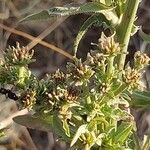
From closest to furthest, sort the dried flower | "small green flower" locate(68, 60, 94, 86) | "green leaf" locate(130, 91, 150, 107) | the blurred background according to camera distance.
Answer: "small green flower" locate(68, 60, 94, 86) → the dried flower → "green leaf" locate(130, 91, 150, 107) → the blurred background

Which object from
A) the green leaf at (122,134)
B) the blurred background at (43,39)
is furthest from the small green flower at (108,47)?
the blurred background at (43,39)

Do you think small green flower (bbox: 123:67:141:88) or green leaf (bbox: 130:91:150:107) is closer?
small green flower (bbox: 123:67:141:88)

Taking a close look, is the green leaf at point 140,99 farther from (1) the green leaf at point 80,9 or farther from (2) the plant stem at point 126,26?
(1) the green leaf at point 80,9

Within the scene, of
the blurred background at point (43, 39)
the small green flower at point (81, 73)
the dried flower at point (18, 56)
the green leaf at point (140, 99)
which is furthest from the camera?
the blurred background at point (43, 39)

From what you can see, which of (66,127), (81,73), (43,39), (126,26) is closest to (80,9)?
(126,26)

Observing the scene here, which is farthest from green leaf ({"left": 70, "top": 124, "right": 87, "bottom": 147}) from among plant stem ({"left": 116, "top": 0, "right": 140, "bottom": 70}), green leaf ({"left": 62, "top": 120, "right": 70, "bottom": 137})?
plant stem ({"left": 116, "top": 0, "right": 140, "bottom": 70})

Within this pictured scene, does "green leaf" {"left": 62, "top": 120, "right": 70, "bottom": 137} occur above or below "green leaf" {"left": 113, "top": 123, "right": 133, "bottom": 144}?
above

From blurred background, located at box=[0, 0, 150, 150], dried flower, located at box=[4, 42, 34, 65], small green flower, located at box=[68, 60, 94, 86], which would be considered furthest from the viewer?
blurred background, located at box=[0, 0, 150, 150]

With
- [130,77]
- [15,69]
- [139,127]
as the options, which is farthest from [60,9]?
[139,127]

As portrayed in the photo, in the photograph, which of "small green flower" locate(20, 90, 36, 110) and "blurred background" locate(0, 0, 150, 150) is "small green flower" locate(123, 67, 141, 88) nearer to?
"small green flower" locate(20, 90, 36, 110)
